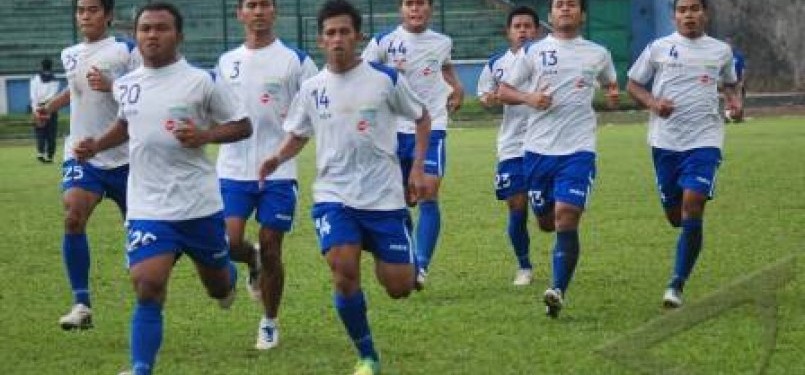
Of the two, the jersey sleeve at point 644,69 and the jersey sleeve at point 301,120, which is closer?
the jersey sleeve at point 301,120

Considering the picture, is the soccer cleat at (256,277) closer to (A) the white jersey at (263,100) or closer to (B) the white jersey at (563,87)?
(A) the white jersey at (263,100)

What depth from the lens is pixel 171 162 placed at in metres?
9.17

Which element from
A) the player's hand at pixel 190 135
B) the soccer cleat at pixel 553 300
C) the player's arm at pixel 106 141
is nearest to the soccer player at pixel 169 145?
the player's hand at pixel 190 135

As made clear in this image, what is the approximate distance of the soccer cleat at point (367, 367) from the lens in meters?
9.18

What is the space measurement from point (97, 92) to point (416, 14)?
3.57 metres

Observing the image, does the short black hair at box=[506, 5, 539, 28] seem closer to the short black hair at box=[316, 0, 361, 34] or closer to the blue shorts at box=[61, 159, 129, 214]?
the blue shorts at box=[61, 159, 129, 214]

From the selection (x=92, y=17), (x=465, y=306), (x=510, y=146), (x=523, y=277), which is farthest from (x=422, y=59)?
(x=92, y=17)

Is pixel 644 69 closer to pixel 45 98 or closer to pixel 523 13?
pixel 523 13

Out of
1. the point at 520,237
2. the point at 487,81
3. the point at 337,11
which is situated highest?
the point at 337,11

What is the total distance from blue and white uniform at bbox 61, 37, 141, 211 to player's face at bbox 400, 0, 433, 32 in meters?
3.24

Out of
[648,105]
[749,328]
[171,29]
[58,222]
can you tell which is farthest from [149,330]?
[58,222]

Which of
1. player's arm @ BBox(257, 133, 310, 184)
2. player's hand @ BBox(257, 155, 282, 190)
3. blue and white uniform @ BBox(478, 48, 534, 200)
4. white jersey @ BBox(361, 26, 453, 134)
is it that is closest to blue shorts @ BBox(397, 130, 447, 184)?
white jersey @ BBox(361, 26, 453, 134)

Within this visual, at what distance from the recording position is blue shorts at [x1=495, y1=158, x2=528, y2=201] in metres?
13.9

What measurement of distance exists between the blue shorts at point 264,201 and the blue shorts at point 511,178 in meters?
3.43
